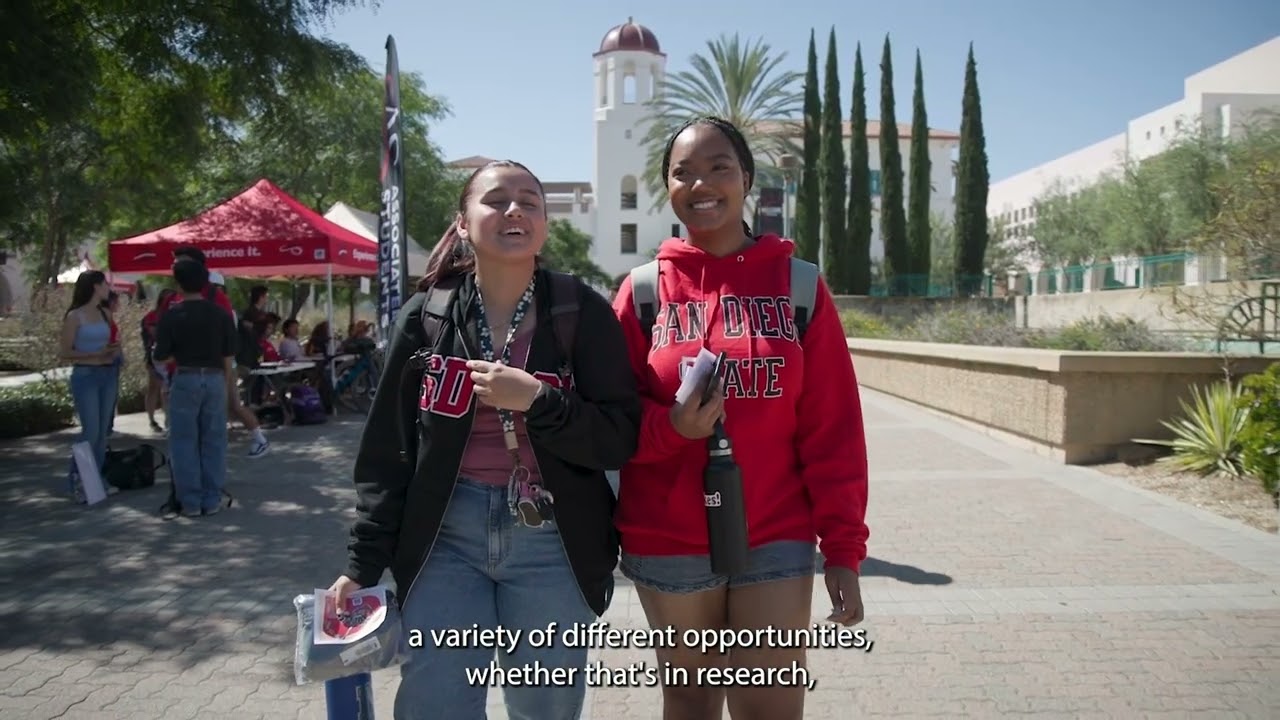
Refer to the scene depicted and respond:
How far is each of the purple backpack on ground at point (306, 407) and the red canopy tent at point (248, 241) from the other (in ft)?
6.06

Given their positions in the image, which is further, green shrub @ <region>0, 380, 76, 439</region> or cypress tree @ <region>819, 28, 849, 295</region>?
cypress tree @ <region>819, 28, 849, 295</region>

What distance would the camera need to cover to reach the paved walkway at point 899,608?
3658 mm

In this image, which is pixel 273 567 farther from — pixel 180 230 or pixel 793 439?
pixel 180 230

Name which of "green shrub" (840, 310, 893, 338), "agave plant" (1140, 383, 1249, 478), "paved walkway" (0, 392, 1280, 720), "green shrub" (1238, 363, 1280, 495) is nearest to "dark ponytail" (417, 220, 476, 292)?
"paved walkway" (0, 392, 1280, 720)

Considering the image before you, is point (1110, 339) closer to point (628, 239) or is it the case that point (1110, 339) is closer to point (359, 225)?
point (359, 225)

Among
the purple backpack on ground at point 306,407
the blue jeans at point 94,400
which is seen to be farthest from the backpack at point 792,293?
the purple backpack on ground at point 306,407

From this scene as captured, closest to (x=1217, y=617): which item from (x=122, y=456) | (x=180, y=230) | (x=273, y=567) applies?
(x=273, y=567)

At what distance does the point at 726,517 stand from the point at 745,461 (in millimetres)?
182

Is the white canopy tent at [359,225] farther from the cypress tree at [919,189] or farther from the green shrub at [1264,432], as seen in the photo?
the cypress tree at [919,189]

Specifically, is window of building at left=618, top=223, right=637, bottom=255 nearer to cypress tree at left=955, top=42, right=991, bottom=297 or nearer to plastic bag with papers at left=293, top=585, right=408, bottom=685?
cypress tree at left=955, top=42, right=991, bottom=297

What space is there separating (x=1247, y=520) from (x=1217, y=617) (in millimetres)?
2513

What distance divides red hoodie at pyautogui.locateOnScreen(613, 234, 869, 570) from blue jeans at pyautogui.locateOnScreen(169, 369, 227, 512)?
540cm

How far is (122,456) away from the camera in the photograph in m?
7.83

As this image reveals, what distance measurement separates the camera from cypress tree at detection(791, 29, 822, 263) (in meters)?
40.7
